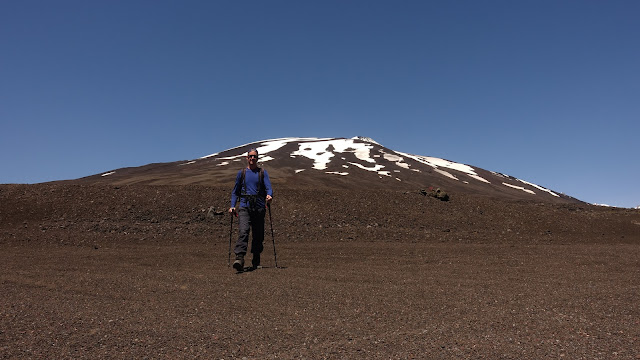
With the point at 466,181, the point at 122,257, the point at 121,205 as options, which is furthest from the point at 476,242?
the point at 466,181

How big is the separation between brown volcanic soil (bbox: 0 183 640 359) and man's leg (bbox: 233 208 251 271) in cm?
57

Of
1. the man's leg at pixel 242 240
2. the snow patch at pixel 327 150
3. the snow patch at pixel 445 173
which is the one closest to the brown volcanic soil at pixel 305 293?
the man's leg at pixel 242 240

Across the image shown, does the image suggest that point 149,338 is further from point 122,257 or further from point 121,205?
point 121,205

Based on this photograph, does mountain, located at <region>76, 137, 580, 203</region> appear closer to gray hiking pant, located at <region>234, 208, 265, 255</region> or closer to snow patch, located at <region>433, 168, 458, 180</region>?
snow patch, located at <region>433, 168, 458, 180</region>

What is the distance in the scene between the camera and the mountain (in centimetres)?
5794

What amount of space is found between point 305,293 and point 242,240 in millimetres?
3662

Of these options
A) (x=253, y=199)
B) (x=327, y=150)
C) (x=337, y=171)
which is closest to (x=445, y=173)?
(x=327, y=150)

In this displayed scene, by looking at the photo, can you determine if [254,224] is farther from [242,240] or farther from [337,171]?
[337,171]

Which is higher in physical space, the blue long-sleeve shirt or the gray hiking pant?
the blue long-sleeve shirt

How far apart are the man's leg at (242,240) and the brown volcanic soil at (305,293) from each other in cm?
57

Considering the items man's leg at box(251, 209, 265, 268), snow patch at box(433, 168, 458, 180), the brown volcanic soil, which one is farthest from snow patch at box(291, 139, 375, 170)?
man's leg at box(251, 209, 265, 268)

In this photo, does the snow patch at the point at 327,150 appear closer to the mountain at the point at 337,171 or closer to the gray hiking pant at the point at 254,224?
the mountain at the point at 337,171

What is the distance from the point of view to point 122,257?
41.8 feet

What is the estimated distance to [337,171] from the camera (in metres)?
68.4
